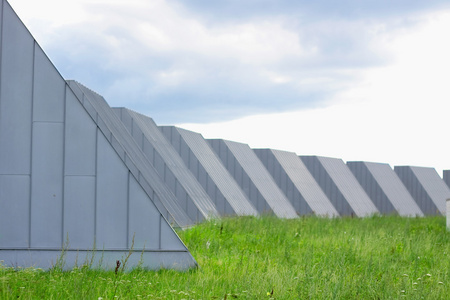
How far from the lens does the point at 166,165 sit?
15094 millimetres

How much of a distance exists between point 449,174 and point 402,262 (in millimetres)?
23756

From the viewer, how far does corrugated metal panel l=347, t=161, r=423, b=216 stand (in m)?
27.5

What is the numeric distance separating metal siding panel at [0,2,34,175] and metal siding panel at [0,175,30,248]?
0.26 metres

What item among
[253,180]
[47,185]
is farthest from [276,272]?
[253,180]

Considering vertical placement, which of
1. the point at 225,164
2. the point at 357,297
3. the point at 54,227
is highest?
the point at 225,164

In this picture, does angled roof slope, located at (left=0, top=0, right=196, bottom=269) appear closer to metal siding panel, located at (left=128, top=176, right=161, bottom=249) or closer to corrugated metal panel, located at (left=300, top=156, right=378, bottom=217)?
metal siding panel, located at (left=128, top=176, right=161, bottom=249)

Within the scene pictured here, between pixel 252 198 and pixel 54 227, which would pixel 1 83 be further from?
pixel 252 198

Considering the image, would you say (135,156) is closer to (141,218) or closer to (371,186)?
(141,218)

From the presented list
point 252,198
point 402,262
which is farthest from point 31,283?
point 252,198

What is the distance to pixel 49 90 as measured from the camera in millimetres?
8352

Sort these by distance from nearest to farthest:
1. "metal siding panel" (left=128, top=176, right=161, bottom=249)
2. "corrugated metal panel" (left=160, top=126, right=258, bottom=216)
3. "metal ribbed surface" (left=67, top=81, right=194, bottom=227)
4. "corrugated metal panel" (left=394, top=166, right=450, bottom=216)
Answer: "metal siding panel" (left=128, top=176, right=161, bottom=249) → "metal ribbed surface" (left=67, top=81, right=194, bottom=227) → "corrugated metal panel" (left=160, top=126, right=258, bottom=216) → "corrugated metal panel" (left=394, top=166, right=450, bottom=216)

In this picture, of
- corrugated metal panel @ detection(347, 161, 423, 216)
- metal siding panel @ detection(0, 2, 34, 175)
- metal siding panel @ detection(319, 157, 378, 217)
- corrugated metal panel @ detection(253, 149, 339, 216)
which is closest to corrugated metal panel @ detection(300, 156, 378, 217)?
metal siding panel @ detection(319, 157, 378, 217)

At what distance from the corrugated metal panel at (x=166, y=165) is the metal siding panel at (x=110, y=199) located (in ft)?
20.4

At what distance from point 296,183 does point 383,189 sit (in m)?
6.46
